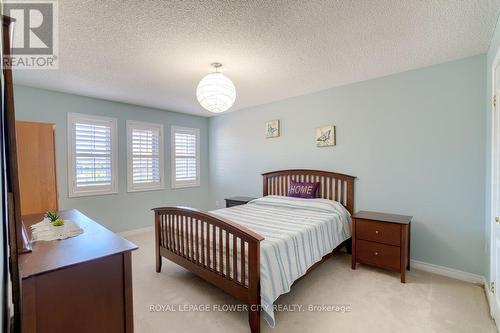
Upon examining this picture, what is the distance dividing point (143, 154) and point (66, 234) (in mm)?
3087

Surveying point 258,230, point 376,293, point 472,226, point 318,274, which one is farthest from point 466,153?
point 258,230

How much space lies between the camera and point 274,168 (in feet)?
14.7

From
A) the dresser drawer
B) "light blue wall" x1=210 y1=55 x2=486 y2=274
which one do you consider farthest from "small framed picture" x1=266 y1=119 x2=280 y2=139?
the dresser drawer

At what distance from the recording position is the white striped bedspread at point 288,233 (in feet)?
6.18

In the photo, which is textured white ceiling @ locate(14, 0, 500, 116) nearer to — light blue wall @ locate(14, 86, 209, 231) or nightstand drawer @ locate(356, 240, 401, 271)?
light blue wall @ locate(14, 86, 209, 231)

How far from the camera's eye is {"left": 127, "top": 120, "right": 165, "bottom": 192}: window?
177 inches

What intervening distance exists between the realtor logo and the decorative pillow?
335 centimetres

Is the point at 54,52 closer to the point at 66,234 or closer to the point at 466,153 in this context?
the point at 66,234

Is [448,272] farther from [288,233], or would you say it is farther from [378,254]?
[288,233]

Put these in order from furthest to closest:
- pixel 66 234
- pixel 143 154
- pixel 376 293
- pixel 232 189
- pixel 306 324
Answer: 1. pixel 232 189
2. pixel 143 154
3. pixel 376 293
4. pixel 306 324
5. pixel 66 234

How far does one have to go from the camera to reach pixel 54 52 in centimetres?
240

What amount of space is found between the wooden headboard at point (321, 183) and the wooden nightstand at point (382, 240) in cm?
57

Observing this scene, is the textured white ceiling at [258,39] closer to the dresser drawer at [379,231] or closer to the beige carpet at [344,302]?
the dresser drawer at [379,231]

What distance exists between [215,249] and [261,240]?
0.60 m
